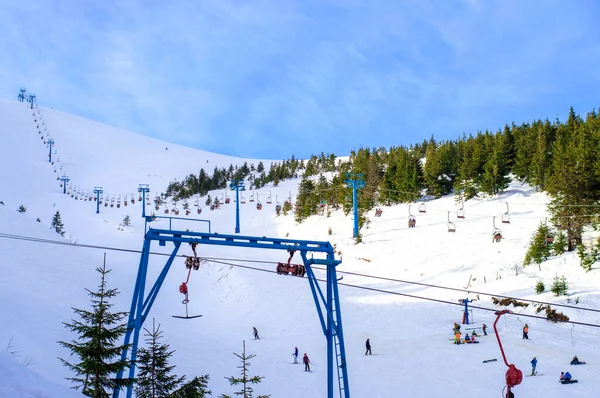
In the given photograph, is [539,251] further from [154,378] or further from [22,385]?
[22,385]

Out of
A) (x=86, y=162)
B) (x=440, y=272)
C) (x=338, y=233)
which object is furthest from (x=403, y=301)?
(x=86, y=162)

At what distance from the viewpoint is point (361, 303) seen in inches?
1288

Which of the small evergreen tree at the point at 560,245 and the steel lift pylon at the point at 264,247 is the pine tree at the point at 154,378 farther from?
the small evergreen tree at the point at 560,245

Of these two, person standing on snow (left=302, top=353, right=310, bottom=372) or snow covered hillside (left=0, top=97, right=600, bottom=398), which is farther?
person standing on snow (left=302, top=353, right=310, bottom=372)

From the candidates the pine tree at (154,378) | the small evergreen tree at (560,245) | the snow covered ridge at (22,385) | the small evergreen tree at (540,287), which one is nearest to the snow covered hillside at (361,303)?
the snow covered ridge at (22,385)

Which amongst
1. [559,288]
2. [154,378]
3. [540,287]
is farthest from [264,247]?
[540,287]

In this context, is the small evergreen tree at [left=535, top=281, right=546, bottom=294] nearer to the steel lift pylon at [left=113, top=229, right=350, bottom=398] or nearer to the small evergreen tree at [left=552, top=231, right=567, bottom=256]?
the small evergreen tree at [left=552, top=231, right=567, bottom=256]

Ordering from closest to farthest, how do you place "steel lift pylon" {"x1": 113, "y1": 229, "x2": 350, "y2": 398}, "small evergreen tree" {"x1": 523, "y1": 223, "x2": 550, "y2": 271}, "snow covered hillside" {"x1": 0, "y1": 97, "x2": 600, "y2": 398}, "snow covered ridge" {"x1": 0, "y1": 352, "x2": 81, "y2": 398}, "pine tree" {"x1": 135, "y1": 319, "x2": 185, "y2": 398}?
1. "snow covered ridge" {"x1": 0, "y1": 352, "x2": 81, "y2": 398}
2. "pine tree" {"x1": 135, "y1": 319, "x2": 185, "y2": 398}
3. "steel lift pylon" {"x1": 113, "y1": 229, "x2": 350, "y2": 398}
4. "snow covered hillside" {"x1": 0, "y1": 97, "x2": 600, "y2": 398}
5. "small evergreen tree" {"x1": 523, "y1": 223, "x2": 550, "y2": 271}

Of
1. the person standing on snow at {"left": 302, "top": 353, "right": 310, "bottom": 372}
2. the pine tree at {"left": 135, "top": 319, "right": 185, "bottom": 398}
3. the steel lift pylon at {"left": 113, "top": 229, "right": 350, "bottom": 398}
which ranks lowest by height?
the person standing on snow at {"left": 302, "top": 353, "right": 310, "bottom": 372}

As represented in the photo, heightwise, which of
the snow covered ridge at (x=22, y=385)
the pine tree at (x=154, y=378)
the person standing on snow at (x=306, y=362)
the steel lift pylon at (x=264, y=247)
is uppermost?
the steel lift pylon at (x=264, y=247)

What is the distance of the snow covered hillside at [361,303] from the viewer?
18.9 meters

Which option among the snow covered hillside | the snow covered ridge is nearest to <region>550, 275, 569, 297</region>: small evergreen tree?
the snow covered hillside

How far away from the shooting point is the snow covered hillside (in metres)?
18.9

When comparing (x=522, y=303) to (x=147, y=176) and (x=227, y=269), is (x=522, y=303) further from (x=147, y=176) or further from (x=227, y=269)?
(x=147, y=176)
